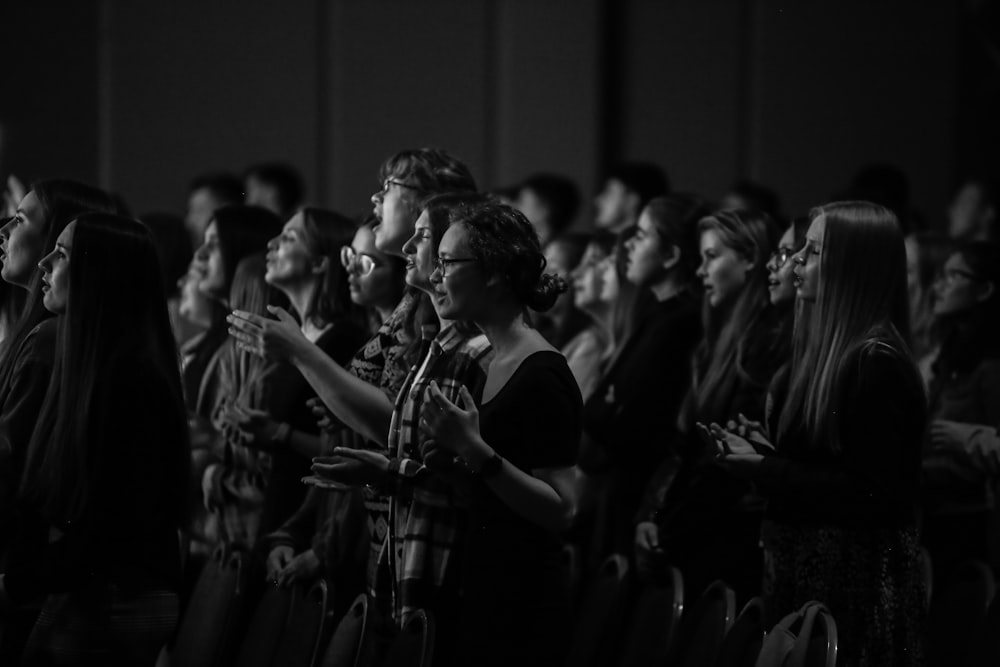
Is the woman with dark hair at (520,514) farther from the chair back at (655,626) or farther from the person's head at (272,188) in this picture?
the person's head at (272,188)

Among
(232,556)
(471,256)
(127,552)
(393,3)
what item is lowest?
(232,556)

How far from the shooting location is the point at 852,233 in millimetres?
2951

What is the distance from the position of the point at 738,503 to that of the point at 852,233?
89 cm

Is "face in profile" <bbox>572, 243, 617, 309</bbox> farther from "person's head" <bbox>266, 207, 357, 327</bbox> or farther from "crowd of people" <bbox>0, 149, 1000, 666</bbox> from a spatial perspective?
"person's head" <bbox>266, 207, 357, 327</bbox>

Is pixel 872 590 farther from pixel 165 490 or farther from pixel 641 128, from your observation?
pixel 641 128

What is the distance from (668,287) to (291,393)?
114cm

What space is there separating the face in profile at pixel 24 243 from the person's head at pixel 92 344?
439mm

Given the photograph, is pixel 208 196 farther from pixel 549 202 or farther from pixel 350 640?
pixel 350 640

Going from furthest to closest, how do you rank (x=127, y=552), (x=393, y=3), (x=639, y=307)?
(x=393, y=3)
(x=639, y=307)
(x=127, y=552)

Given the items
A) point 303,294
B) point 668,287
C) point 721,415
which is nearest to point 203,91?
point 303,294

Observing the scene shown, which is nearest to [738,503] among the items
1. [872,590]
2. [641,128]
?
[872,590]

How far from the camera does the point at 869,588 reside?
9.31ft

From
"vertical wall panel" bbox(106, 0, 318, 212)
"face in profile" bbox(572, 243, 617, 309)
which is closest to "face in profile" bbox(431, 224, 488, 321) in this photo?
"face in profile" bbox(572, 243, 617, 309)

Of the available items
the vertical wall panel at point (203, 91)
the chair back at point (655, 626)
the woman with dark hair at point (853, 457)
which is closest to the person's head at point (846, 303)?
the woman with dark hair at point (853, 457)
